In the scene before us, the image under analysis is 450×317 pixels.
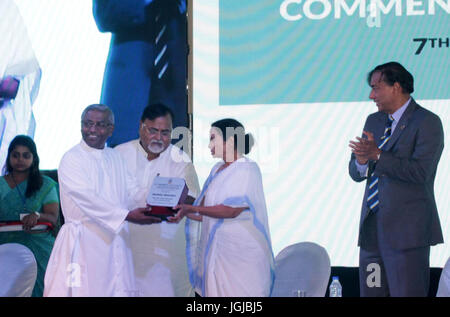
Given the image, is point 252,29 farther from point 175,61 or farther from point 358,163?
point 358,163

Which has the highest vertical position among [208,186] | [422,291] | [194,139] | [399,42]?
[399,42]

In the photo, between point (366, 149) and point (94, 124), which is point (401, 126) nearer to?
point (366, 149)

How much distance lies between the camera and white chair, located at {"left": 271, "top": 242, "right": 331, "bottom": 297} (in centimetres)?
495

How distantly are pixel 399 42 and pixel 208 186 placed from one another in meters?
1.85

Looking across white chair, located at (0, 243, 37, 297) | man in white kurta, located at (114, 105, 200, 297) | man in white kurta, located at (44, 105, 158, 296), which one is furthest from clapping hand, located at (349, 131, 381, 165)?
white chair, located at (0, 243, 37, 297)

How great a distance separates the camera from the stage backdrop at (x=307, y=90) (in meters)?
5.02

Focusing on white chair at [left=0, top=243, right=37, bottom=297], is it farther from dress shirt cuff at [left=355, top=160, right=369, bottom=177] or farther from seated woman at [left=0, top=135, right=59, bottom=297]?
dress shirt cuff at [left=355, top=160, right=369, bottom=177]

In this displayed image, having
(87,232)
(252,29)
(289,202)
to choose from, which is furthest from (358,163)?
(87,232)

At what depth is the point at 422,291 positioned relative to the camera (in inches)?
189

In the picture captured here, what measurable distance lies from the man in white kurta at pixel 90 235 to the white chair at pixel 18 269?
0.80 feet

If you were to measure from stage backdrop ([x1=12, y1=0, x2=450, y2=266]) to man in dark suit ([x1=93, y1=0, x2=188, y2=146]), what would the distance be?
0.51ft

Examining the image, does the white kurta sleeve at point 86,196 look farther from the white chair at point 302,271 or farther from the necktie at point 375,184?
the necktie at point 375,184

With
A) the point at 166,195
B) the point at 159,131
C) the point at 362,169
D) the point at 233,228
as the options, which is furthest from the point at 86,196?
the point at 362,169

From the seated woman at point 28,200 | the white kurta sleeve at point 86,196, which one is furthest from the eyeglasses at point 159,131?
the seated woman at point 28,200
